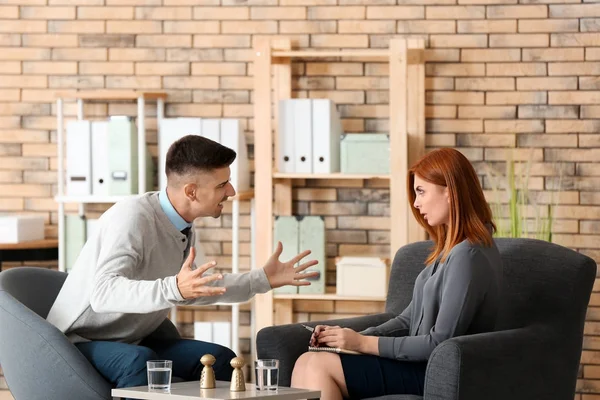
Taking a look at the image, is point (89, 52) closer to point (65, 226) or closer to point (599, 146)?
point (65, 226)

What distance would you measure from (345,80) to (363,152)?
0.51 metres

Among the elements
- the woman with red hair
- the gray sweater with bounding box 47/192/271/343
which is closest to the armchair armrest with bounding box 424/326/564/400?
the woman with red hair

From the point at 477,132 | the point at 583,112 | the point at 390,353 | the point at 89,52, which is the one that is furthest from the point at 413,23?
the point at 390,353

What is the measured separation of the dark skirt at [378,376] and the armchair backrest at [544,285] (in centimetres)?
44

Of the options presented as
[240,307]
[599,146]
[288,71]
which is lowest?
[240,307]

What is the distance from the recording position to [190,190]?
327 centimetres

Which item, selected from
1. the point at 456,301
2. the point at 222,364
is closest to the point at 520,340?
the point at 456,301

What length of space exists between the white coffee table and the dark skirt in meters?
0.37

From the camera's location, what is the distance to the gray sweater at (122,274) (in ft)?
10.1

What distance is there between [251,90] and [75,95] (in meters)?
0.91

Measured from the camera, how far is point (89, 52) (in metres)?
5.26

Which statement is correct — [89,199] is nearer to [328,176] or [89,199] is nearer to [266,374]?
[328,176]

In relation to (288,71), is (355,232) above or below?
below

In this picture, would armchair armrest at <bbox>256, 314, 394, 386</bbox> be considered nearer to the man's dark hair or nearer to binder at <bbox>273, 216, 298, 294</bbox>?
the man's dark hair
